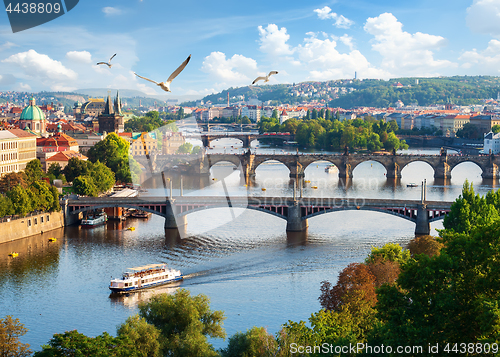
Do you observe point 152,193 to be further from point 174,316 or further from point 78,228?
point 174,316

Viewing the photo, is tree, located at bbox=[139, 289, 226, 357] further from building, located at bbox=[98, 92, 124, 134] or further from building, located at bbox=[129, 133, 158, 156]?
building, located at bbox=[98, 92, 124, 134]

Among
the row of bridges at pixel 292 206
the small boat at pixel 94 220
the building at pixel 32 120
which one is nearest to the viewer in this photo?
the row of bridges at pixel 292 206

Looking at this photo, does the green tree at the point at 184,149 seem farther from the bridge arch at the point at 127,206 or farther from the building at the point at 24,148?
the bridge arch at the point at 127,206

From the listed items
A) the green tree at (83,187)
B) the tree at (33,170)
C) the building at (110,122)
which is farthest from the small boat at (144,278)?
the building at (110,122)

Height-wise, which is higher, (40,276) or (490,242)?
(490,242)

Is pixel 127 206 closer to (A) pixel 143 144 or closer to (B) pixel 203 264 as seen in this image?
(B) pixel 203 264

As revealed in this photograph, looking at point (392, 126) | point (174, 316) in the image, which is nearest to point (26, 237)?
point (174, 316)

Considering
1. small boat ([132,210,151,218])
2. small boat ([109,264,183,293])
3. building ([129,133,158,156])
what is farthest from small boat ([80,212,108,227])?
building ([129,133,158,156])
